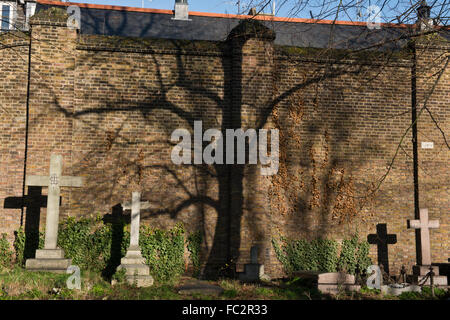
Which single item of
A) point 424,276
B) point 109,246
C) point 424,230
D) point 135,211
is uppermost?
point 135,211

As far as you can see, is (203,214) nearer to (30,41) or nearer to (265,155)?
(265,155)

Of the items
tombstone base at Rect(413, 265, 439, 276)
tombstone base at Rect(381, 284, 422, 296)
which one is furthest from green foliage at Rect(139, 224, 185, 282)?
tombstone base at Rect(413, 265, 439, 276)

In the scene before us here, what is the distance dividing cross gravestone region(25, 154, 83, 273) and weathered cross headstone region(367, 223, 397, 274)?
23.3ft

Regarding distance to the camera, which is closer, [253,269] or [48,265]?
[48,265]

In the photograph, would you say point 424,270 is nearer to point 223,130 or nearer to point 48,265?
point 223,130

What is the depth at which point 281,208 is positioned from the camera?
9867 mm

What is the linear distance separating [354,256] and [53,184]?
23.7ft

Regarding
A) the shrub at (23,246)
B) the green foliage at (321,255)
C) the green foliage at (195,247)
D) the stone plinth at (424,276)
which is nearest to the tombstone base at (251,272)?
the green foliage at (321,255)

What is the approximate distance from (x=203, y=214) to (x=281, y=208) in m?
1.90

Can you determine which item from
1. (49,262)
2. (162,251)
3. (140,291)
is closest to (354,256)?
(162,251)

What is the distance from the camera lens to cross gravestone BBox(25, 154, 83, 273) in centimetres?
816

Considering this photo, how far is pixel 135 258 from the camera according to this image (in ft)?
27.5
